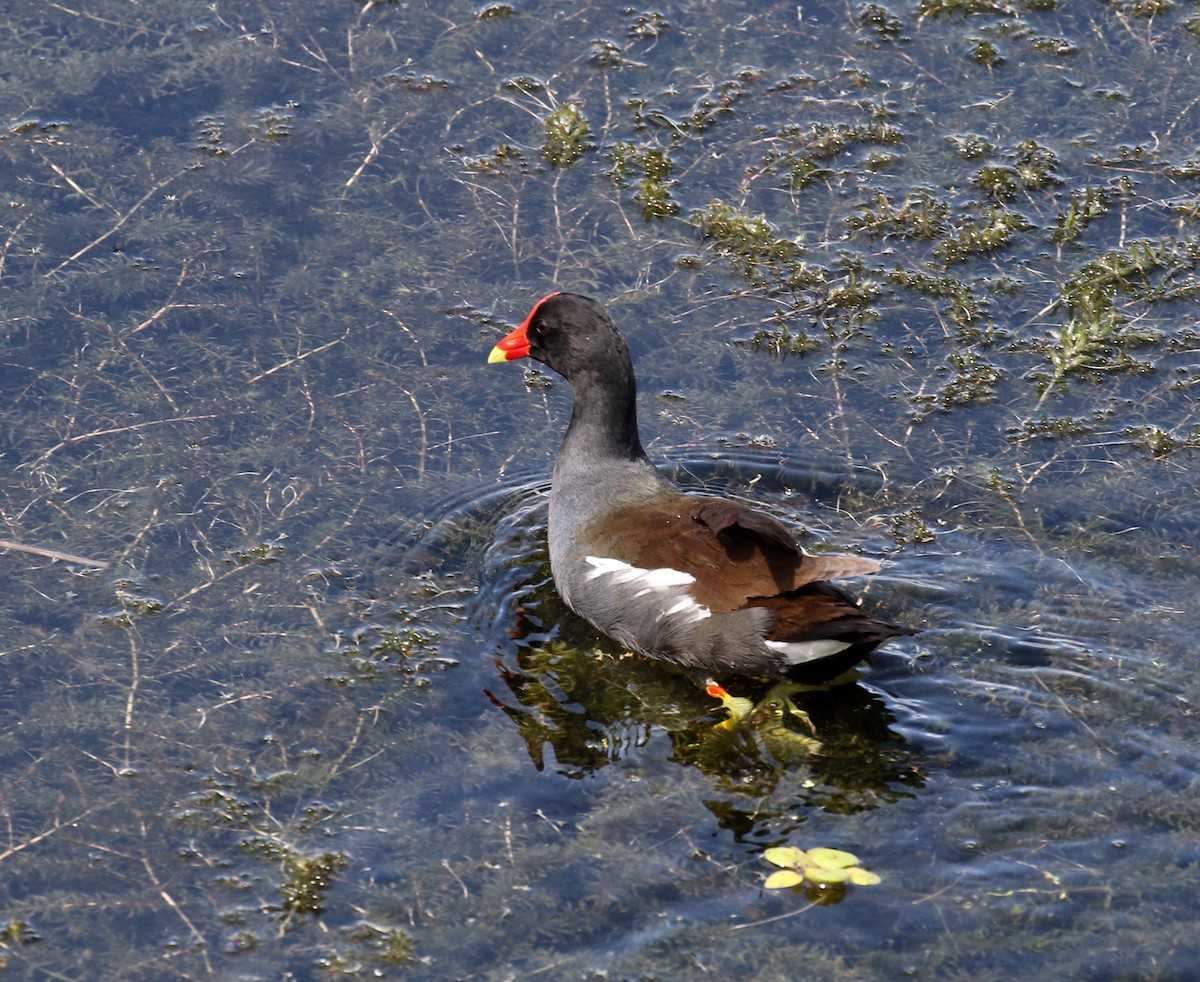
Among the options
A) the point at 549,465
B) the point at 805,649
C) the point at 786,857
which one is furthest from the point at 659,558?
the point at 786,857

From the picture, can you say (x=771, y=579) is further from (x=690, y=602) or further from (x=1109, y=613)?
(x=1109, y=613)

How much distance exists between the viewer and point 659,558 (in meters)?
6.13

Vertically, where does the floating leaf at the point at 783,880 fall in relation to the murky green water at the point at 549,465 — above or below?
below

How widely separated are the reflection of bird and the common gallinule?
0.34 ft

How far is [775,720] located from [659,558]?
686 mm

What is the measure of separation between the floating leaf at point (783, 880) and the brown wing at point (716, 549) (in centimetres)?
97

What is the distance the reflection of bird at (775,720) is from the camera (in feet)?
19.2

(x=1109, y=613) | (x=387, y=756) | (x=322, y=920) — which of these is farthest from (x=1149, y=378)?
(x=322, y=920)

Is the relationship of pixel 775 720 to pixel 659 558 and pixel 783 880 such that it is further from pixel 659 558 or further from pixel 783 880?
pixel 783 880

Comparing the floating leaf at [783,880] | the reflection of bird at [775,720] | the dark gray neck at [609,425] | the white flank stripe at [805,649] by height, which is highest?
the dark gray neck at [609,425]

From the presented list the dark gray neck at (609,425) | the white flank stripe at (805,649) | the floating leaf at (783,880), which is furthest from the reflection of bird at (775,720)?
the dark gray neck at (609,425)

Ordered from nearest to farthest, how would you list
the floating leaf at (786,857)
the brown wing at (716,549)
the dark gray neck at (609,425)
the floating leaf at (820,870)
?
the floating leaf at (820,870), the floating leaf at (786,857), the brown wing at (716,549), the dark gray neck at (609,425)

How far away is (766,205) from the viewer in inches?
326

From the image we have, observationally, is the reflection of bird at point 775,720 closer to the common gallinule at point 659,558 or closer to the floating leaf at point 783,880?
the common gallinule at point 659,558
